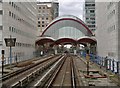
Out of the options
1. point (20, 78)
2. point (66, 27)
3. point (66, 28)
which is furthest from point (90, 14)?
point (20, 78)

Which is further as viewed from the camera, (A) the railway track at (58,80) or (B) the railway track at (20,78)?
(A) the railway track at (58,80)

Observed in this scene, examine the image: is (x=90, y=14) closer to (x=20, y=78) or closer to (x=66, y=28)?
(x=66, y=28)

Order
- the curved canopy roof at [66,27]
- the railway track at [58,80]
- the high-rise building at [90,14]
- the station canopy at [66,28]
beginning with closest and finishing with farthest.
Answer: the railway track at [58,80]
the station canopy at [66,28]
the curved canopy roof at [66,27]
the high-rise building at [90,14]

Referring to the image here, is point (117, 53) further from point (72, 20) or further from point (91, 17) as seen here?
point (91, 17)

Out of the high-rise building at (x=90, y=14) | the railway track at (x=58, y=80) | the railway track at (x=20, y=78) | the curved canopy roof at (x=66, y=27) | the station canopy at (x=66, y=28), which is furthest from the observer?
the high-rise building at (x=90, y=14)

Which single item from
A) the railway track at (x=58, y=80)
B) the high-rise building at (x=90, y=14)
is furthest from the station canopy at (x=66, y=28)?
the railway track at (x=58, y=80)

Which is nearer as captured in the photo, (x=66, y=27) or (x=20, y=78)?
(x=20, y=78)

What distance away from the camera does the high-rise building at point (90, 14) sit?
17038 cm

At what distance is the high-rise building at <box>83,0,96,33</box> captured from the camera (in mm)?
170375

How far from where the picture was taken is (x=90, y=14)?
175 meters

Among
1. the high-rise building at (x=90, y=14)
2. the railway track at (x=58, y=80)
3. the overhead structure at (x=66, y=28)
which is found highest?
the high-rise building at (x=90, y=14)

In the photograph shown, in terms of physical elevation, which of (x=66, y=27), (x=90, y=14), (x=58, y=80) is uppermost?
(x=90, y=14)

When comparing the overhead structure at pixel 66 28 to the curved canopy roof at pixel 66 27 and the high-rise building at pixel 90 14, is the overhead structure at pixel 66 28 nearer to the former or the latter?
the curved canopy roof at pixel 66 27

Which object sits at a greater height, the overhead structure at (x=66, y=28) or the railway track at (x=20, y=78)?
the overhead structure at (x=66, y=28)
